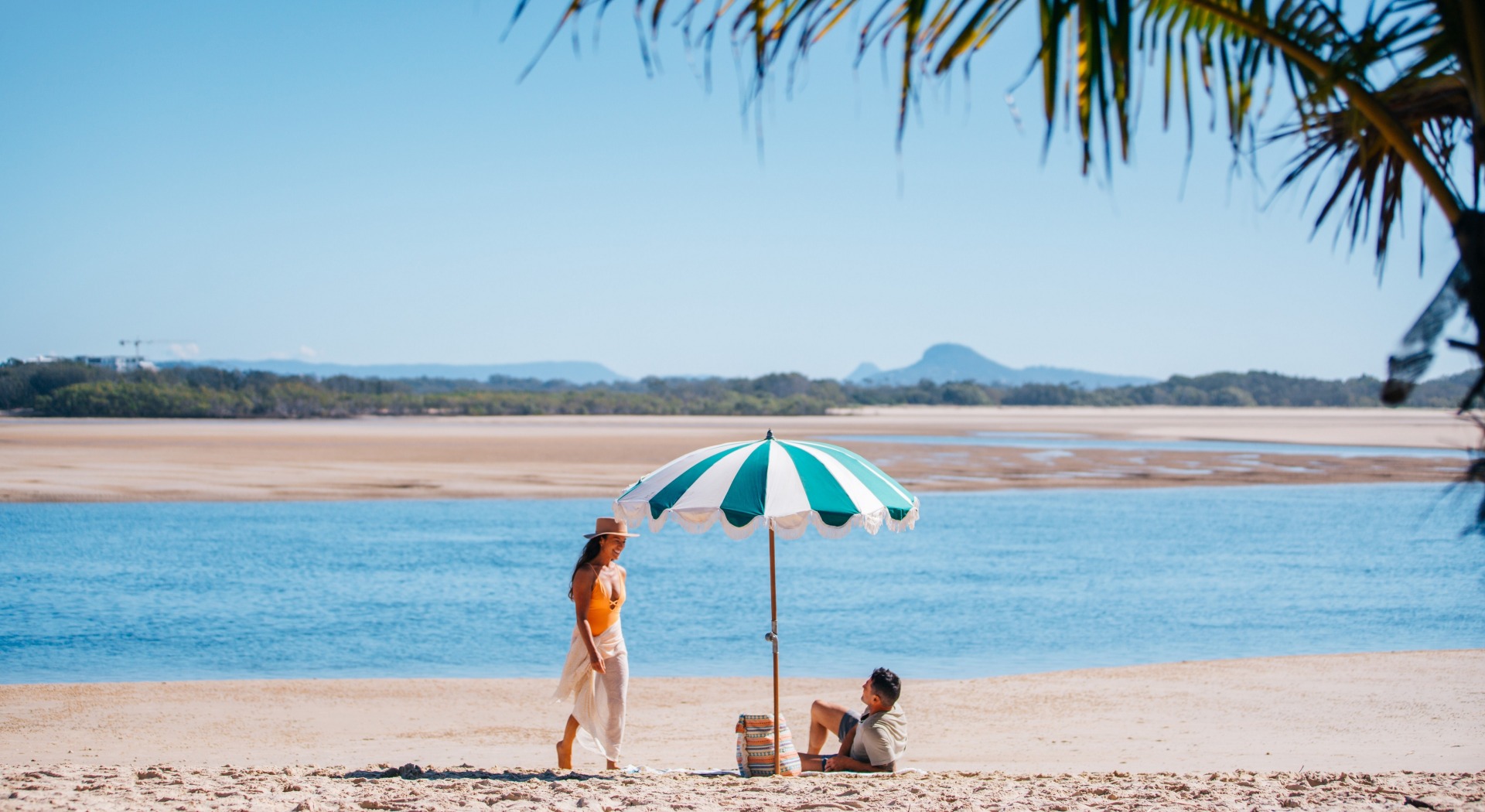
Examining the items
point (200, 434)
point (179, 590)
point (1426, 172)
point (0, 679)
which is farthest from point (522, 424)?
point (1426, 172)

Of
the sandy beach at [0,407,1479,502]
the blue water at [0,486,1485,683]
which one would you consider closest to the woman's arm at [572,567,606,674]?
the blue water at [0,486,1485,683]

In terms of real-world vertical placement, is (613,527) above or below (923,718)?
above

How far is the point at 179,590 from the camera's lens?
48.6ft

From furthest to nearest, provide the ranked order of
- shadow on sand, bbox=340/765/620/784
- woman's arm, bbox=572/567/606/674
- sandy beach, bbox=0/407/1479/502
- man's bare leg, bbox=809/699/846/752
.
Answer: sandy beach, bbox=0/407/1479/502, man's bare leg, bbox=809/699/846/752, woman's arm, bbox=572/567/606/674, shadow on sand, bbox=340/765/620/784

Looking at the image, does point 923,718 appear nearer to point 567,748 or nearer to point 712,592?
point 567,748

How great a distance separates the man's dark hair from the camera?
6277 mm

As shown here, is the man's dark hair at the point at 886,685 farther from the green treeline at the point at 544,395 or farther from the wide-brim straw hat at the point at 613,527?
the green treeline at the point at 544,395

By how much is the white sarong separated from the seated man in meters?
1.10

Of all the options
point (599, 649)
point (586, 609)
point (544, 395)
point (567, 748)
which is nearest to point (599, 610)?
point (586, 609)

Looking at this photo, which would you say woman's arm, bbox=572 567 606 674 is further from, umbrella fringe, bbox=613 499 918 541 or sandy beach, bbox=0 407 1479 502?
sandy beach, bbox=0 407 1479 502

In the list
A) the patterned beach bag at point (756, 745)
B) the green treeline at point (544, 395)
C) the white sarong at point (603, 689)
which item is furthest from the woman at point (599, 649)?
the green treeline at point (544, 395)

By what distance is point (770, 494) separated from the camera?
5.70 meters

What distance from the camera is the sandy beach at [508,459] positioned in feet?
91.1

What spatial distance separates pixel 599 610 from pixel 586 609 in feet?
0.33
